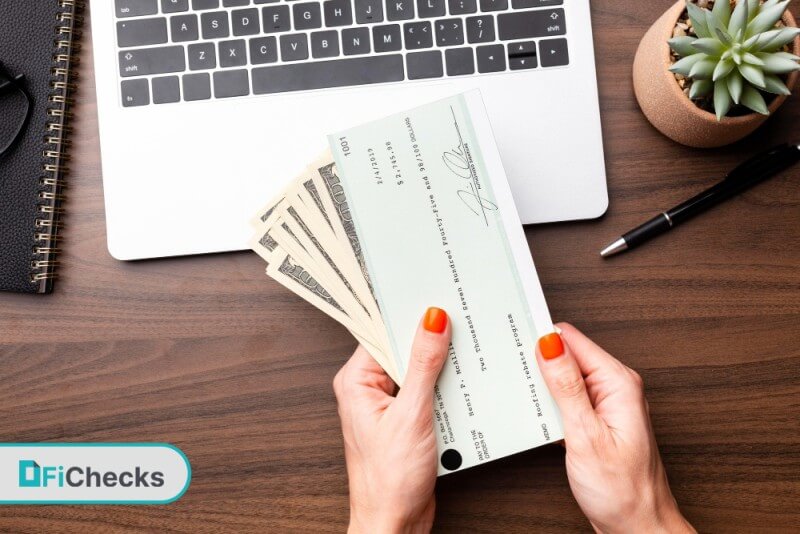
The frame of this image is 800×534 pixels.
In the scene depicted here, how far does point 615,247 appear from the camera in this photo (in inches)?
25.2

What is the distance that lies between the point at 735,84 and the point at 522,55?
0.63ft

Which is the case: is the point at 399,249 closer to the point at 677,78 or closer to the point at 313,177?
the point at 313,177

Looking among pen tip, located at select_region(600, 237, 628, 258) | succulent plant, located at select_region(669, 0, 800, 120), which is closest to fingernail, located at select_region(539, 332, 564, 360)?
pen tip, located at select_region(600, 237, 628, 258)

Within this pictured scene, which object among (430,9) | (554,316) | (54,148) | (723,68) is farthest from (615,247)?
A: (54,148)

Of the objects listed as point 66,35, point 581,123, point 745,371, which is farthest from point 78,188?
point 745,371

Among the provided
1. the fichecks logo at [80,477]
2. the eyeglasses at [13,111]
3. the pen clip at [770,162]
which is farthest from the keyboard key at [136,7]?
the pen clip at [770,162]

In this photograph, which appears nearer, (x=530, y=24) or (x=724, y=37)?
(x=724, y=37)

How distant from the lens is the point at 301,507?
0.67 m

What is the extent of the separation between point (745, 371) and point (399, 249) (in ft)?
1.23

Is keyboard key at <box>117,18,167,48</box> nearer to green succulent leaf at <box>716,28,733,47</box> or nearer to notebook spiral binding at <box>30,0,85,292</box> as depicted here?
notebook spiral binding at <box>30,0,85,292</box>

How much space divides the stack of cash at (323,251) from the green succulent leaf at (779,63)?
14.6 inches

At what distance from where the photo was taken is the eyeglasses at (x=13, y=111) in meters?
0.66

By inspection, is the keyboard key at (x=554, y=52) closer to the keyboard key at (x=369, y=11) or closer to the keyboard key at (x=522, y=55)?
the keyboard key at (x=522, y=55)

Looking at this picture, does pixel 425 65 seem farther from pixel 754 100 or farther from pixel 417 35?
pixel 754 100
